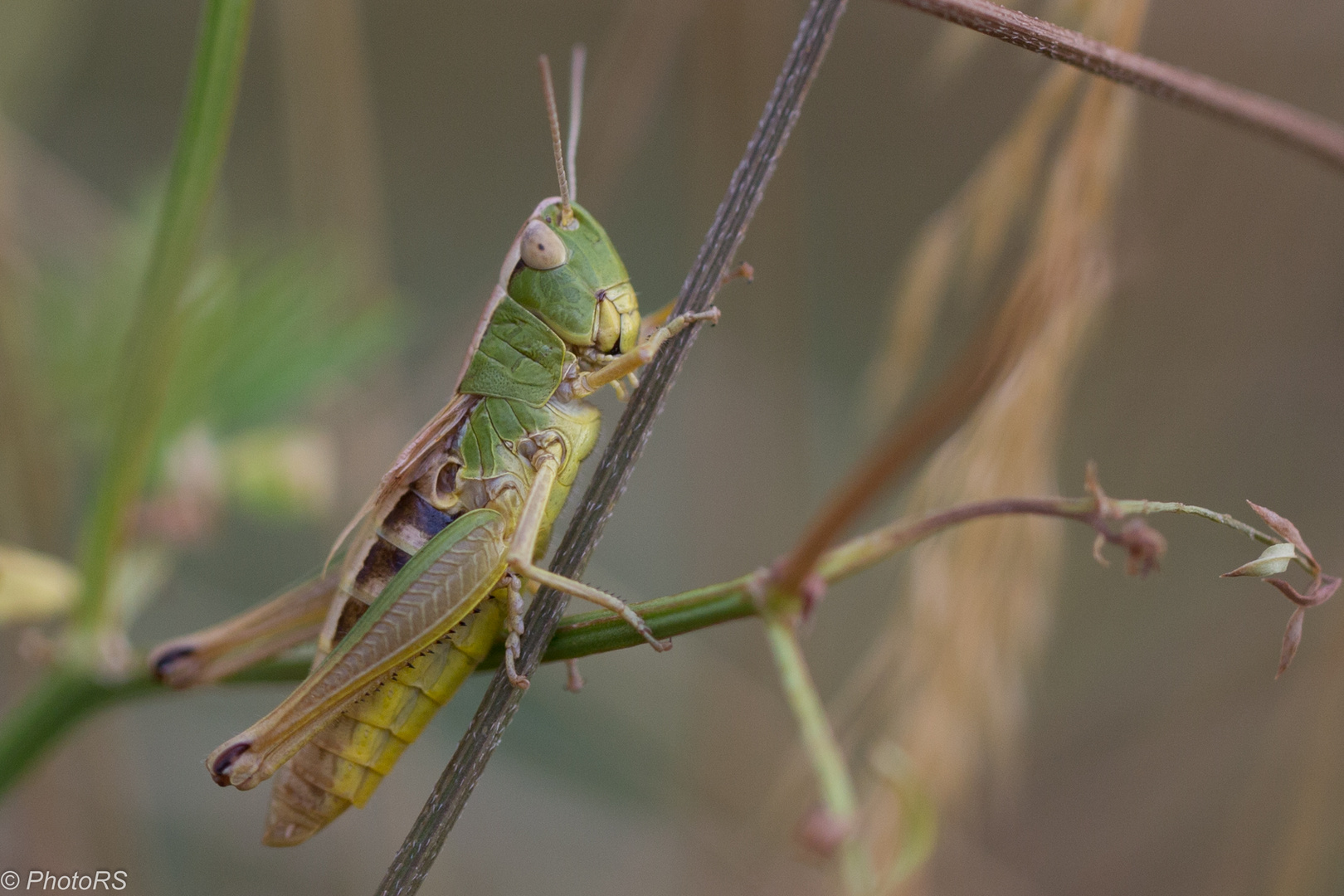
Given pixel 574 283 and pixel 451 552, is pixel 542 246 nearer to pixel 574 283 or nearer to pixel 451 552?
pixel 574 283

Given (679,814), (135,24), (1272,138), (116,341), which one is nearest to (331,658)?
(116,341)

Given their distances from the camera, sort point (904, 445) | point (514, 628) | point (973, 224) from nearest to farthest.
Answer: point (904, 445) → point (514, 628) → point (973, 224)

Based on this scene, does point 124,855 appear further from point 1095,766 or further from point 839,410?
point 839,410

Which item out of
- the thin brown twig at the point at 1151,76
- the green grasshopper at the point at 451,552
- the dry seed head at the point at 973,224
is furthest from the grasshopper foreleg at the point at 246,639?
the thin brown twig at the point at 1151,76

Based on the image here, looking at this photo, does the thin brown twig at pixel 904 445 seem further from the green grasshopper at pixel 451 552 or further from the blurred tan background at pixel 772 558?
the blurred tan background at pixel 772 558

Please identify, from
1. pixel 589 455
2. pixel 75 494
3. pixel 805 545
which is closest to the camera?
pixel 805 545

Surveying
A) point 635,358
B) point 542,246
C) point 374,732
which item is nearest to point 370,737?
point 374,732
